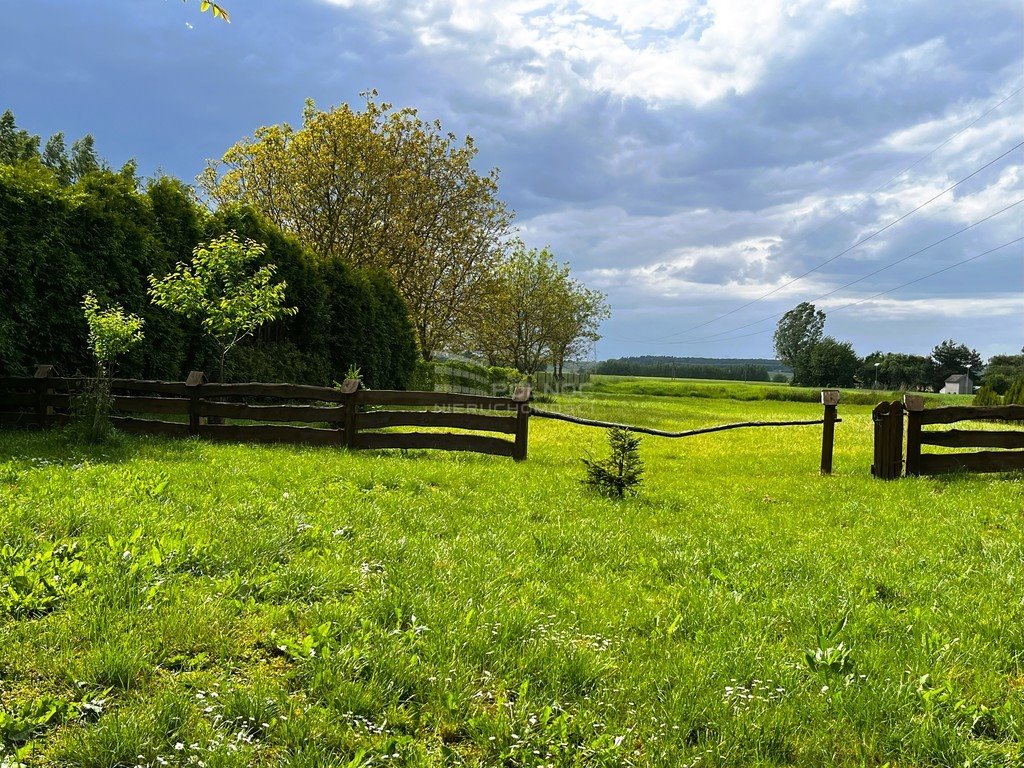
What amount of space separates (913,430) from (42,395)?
49.8ft

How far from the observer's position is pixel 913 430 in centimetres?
966

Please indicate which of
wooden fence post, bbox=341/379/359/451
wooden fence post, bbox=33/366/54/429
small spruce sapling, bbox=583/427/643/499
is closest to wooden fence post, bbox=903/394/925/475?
small spruce sapling, bbox=583/427/643/499

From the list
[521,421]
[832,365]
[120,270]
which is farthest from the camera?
[832,365]

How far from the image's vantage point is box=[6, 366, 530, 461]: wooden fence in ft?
32.8

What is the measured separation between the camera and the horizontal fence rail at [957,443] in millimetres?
9648

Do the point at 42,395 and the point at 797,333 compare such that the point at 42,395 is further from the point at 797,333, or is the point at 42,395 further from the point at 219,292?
the point at 797,333

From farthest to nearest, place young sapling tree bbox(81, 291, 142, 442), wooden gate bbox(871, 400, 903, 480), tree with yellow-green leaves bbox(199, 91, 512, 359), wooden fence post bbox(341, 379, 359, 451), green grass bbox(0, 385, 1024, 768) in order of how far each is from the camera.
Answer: tree with yellow-green leaves bbox(199, 91, 512, 359) → wooden fence post bbox(341, 379, 359, 451) → wooden gate bbox(871, 400, 903, 480) → young sapling tree bbox(81, 291, 142, 442) → green grass bbox(0, 385, 1024, 768)

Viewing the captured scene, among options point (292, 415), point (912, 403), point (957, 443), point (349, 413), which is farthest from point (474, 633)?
point (957, 443)

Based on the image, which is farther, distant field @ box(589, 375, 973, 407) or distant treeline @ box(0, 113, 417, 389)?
distant field @ box(589, 375, 973, 407)

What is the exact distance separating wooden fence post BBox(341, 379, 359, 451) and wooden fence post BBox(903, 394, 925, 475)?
29.8 ft

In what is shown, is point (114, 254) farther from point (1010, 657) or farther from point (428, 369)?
point (428, 369)

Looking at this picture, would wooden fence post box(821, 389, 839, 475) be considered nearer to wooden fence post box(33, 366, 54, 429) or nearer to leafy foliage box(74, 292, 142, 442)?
leafy foliage box(74, 292, 142, 442)

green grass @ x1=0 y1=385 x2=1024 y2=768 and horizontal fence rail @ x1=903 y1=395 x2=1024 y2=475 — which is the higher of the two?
horizontal fence rail @ x1=903 y1=395 x2=1024 y2=475

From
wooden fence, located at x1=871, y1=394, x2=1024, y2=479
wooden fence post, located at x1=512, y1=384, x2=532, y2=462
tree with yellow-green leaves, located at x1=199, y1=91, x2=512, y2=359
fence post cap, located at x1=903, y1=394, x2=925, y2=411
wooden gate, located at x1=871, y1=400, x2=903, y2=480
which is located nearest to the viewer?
fence post cap, located at x1=903, y1=394, x2=925, y2=411
